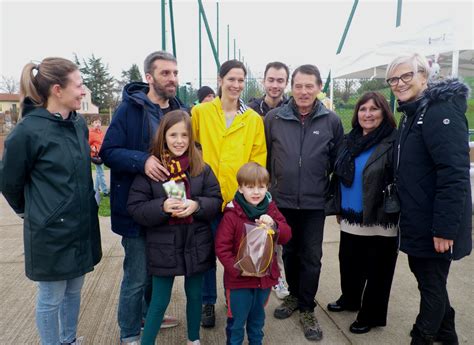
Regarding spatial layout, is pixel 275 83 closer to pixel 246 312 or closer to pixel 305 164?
pixel 305 164

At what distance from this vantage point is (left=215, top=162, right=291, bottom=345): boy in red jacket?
236cm

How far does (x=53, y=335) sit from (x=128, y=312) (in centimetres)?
46

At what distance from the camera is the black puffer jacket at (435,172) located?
213 cm

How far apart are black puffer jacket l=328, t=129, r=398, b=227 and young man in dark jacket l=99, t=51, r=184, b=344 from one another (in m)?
1.48

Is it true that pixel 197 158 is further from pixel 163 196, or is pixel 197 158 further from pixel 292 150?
pixel 292 150

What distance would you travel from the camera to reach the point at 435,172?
225 centimetres

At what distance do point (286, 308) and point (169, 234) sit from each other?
4.60 feet

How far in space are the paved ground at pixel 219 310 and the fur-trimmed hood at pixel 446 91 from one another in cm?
179

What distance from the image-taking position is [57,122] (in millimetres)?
2127

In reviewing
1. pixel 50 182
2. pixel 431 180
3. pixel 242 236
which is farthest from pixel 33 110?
pixel 431 180

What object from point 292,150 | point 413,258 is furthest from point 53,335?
point 413,258

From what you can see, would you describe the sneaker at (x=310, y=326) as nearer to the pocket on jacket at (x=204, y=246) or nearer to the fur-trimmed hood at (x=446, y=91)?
the pocket on jacket at (x=204, y=246)

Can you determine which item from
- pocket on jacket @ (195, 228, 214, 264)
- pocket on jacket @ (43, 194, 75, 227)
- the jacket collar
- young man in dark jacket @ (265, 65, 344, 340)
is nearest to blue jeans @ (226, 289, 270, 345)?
pocket on jacket @ (195, 228, 214, 264)

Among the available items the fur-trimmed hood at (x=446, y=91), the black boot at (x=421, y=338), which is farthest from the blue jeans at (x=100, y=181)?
the fur-trimmed hood at (x=446, y=91)
